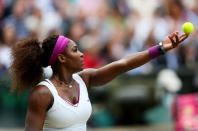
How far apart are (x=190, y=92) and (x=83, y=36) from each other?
89.6 inches

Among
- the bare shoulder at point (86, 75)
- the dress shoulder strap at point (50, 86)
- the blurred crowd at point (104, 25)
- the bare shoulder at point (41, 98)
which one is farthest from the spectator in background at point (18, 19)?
the bare shoulder at point (41, 98)

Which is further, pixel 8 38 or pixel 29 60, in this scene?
pixel 8 38

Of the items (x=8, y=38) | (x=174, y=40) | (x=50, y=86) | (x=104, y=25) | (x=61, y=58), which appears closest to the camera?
(x=50, y=86)

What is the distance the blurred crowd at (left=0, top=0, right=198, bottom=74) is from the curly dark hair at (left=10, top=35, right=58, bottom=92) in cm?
489

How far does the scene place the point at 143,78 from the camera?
8.92 meters

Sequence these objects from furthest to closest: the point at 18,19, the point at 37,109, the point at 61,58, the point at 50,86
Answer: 1. the point at 18,19
2. the point at 61,58
3. the point at 50,86
4. the point at 37,109

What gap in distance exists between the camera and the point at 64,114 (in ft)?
12.1

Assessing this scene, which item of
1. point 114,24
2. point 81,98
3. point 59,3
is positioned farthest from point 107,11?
point 81,98

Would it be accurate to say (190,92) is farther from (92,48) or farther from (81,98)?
(81,98)

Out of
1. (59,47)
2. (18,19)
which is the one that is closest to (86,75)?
(59,47)

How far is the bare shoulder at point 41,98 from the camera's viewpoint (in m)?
→ 3.63

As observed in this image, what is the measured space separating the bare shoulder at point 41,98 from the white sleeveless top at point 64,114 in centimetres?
5

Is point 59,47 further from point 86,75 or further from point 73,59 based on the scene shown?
point 86,75

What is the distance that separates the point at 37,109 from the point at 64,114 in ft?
0.70
